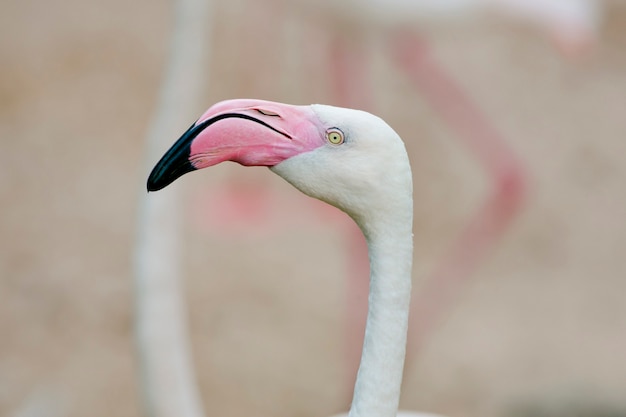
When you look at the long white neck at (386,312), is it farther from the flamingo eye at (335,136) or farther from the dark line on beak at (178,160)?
the dark line on beak at (178,160)

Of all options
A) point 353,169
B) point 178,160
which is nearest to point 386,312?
point 353,169

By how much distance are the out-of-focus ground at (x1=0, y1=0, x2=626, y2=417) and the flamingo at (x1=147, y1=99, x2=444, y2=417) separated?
149cm

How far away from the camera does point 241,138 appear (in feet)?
4.00

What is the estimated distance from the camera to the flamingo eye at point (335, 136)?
1222mm

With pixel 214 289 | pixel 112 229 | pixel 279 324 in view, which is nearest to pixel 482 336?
pixel 279 324

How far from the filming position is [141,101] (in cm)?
526

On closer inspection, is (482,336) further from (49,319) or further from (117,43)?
(117,43)

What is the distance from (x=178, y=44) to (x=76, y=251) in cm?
231

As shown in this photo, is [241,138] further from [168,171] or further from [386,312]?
[386,312]

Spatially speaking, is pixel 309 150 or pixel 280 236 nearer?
pixel 309 150

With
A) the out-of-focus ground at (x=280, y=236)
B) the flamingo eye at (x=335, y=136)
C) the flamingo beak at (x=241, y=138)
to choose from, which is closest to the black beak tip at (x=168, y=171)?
the flamingo beak at (x=241, y=138)

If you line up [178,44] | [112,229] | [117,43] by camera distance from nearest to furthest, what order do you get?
[178,44] → [112,229] → [117,43]

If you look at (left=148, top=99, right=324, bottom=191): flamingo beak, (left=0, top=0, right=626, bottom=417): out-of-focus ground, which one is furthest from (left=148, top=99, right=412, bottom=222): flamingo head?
(left=0, top=0, right=626, bottom=417): out-of-focus ground

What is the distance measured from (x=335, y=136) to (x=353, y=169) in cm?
5
